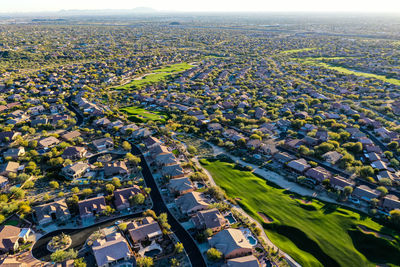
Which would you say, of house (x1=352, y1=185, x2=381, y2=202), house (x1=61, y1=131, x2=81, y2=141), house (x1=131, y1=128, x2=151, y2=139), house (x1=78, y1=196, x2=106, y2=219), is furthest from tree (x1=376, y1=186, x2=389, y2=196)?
house (x1=61, y1=131, x2=81, y2=141)

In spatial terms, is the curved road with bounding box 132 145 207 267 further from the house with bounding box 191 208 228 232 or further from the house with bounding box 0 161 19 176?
the house with bounding box 0 161 19 176

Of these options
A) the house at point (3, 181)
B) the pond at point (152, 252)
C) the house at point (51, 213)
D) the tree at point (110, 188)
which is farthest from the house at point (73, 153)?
the pond at point (152, 252)

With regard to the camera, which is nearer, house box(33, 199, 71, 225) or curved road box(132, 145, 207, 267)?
curved road box(132, 145, 207, 267)

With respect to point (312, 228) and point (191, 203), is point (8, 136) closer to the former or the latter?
point (191, 203)

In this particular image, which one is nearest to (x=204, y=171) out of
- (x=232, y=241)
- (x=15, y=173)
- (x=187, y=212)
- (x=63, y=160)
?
(x=187, y=212)

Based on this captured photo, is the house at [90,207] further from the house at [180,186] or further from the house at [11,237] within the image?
the house at [180,186]

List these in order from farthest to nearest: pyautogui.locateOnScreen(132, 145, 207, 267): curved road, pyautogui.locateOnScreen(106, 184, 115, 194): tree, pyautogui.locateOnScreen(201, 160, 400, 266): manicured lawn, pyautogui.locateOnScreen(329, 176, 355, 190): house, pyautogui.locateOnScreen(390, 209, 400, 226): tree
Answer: pyautogui.locateOnScreen(329, 176, 355, 190): house < pyautogui.locateOnScreen(106, 184, 115, 194): tree < pyautogui.locateOnScreen(390, 209, 400, 226): tree < pyautogui.locateOnScreen(201, 160, 400, 266): manicured lawn < pyautogui.locateOnScreen(132, 145, 207, 267): curved road
